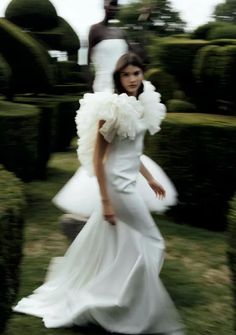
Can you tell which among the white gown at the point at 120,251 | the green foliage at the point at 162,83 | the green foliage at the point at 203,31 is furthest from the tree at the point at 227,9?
the white gown at the point at 120,251

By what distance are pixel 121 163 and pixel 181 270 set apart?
5.70 ft

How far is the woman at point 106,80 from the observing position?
191 inches

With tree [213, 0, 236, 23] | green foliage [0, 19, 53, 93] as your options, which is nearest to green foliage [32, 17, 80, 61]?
green foliage [0, 19, 53, 93]

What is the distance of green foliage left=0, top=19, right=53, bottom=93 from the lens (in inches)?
344

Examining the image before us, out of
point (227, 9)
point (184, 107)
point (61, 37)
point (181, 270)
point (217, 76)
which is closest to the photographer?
point (181, 270)

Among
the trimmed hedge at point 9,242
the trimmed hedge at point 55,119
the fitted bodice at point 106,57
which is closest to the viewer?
the trimmed hedge at point 9,242

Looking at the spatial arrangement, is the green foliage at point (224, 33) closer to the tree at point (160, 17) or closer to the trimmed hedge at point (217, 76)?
the trimmed hedge at point (217, 76)

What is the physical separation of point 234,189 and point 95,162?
289cm

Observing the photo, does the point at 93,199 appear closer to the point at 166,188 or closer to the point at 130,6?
the point at 166,188

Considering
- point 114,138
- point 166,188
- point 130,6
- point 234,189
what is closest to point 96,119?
point 114,138

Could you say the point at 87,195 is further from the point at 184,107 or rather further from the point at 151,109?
the point at 184,107

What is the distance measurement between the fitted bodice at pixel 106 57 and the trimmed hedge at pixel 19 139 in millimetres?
1865

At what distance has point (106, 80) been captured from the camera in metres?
5.89

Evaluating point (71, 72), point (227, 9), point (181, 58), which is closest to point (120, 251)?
point (181, 58)
